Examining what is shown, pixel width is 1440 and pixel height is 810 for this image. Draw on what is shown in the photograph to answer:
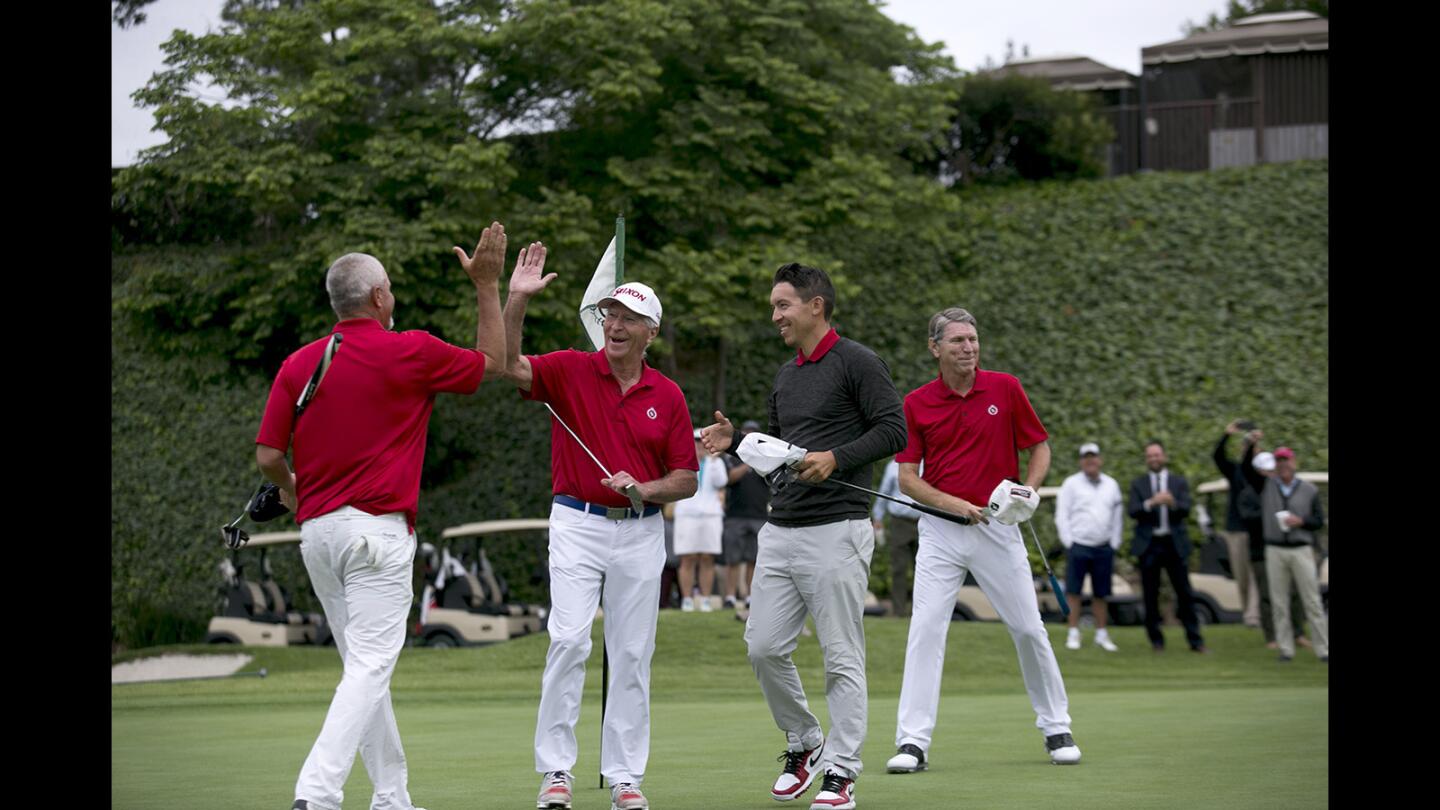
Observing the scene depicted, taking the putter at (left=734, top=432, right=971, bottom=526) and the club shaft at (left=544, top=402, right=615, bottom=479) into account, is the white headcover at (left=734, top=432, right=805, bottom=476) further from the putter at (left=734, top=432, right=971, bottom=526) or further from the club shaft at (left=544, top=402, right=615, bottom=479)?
the club shaft at (left=544, top=402, right=615, bottom=479)

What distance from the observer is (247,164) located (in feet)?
68.2

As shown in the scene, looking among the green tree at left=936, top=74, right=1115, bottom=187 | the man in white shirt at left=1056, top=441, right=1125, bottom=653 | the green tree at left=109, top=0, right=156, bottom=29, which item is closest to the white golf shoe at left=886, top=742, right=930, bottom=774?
the man in white shirt at left=1056, top=441, right=1125, bottom=653

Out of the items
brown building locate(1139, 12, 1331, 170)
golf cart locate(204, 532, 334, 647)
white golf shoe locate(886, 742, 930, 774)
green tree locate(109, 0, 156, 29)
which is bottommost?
golf cart locate(204, 532, 334, 647)

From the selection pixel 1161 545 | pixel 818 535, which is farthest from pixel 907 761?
pixel 1161 545

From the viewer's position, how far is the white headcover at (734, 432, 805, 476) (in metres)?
6.95

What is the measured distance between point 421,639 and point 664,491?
13947mm

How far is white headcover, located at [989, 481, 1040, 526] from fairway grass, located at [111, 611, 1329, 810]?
4.05 feet

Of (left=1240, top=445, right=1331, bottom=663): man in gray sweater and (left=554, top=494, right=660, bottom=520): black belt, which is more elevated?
(left=554, top=494, right=660, bottom=520): black belt

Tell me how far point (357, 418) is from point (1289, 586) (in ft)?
43.8

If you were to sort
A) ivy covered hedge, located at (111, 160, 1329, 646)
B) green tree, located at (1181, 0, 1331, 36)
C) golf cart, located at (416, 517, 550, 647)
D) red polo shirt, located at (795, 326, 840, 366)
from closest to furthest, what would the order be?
red polo shirt, located at (795, 326, 840, 366) → golf cart, located at (416, 517, 550, 647) → ivy covered hedge, located at (111, 160, 1329, 646) → green tree, located at (1181, 0, 1331, 36)
